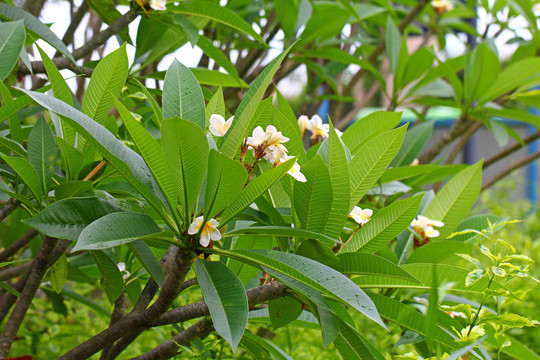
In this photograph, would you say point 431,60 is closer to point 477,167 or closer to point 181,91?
point 477,167

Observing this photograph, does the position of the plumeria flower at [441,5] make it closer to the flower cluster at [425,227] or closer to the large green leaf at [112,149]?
the flower cluster at [425,227]

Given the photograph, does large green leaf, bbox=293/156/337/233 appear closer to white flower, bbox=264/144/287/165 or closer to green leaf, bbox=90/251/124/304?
white flower, bbox=264/144/287/165

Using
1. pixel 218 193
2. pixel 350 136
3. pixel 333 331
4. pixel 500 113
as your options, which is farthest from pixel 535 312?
pixel 218 193

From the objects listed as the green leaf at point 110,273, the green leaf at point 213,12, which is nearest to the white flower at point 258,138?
the green leaf at point 110,273

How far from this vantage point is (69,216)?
70 centimetres

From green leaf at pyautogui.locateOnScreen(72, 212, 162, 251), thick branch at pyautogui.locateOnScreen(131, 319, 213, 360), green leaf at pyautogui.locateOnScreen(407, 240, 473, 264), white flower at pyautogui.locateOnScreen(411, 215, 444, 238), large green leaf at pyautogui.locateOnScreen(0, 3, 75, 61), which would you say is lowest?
thick branch at pyautogui.locateOnScreen(131, 319, 213, 360)

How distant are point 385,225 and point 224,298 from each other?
0.29m

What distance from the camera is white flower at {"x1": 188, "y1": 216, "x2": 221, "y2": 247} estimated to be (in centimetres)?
68

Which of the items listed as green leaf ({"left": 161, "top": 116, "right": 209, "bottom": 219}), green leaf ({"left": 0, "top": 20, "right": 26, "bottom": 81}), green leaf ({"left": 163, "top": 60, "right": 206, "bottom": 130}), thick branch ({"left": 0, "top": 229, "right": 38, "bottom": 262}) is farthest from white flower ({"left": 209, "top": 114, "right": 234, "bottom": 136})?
thick branch ({"left": 0, "top": 229, "right": 38, "bottom": 262})

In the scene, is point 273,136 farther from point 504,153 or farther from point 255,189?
point 504,153

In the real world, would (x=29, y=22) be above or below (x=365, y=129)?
above

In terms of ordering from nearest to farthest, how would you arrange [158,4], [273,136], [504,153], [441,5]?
[273,136], [158,4], [504,153], [441,5]

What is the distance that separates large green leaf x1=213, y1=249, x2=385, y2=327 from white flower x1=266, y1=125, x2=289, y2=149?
153 millimetres

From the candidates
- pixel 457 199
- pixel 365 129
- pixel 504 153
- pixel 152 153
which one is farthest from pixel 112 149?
pixel 504 153
